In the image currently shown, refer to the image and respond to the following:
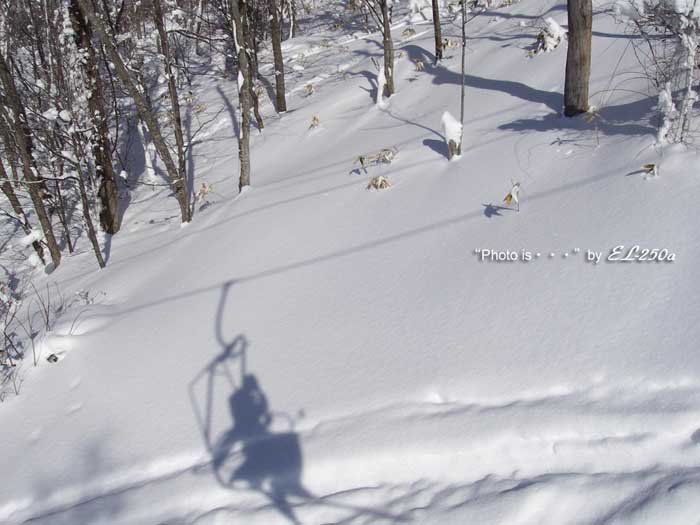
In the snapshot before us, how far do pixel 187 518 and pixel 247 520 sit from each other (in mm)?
447

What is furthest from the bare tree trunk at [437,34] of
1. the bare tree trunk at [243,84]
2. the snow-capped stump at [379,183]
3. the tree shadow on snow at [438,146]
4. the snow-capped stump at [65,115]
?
the snow-capped stump at [65,115]

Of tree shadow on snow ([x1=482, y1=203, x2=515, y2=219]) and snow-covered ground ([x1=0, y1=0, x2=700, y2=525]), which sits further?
tree shadow on snow ([x1=482, y1=203, x2=515, y2=219])

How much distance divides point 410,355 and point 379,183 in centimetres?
337

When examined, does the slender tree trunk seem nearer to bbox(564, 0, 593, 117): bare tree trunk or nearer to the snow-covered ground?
the snow-covered ground

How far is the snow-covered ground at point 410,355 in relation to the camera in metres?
2.89

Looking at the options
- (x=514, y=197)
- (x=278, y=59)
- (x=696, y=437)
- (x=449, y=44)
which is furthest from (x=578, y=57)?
(x=278, y=59)

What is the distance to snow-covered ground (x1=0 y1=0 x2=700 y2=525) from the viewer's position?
2.89 m

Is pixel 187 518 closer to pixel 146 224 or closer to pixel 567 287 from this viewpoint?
pixel 567 287

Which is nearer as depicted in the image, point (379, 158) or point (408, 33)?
point (379, 158)

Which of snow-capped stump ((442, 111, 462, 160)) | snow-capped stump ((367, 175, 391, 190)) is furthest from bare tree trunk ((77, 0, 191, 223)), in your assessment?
snow-capped stump ((442, 111, 462, 160))

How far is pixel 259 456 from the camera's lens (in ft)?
11.5

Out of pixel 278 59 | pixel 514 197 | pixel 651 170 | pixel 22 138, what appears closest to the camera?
pixel 651 170

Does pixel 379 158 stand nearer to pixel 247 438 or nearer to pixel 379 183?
pixel 379 183

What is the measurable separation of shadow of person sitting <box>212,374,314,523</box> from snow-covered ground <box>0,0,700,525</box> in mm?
17
